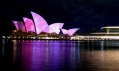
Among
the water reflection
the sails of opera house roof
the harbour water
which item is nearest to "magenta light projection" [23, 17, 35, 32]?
the sails of opera house roof

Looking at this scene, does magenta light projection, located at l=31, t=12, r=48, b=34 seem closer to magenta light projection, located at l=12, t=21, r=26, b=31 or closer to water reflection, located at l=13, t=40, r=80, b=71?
magenta light projection, located at l=12, t=21, r=26, b=31

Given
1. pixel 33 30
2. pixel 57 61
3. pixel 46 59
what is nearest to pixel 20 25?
pixel 33 30

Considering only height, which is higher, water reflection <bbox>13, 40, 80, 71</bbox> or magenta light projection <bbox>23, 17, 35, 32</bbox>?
magenta light projection <bbox>23, 17, 35, 32</bbox>

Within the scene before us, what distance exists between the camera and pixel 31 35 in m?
153

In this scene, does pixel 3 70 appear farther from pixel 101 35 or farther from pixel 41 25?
pixel 101 35

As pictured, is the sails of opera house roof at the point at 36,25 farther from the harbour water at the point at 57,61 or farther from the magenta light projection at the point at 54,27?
the harbour water at the point at 57,61

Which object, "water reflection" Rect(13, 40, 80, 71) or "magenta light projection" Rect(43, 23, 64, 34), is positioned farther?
"magenta light projection" Rect(43, 23, 64, 34)

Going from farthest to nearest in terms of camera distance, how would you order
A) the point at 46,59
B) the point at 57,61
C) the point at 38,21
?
the point at 38,21 < the point at 46,59 < the point at 57,61

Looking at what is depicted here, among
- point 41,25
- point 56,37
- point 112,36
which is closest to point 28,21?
point 41,25

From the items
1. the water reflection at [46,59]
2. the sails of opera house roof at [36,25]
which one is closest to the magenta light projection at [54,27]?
the sails of opera house roof at [36,25]

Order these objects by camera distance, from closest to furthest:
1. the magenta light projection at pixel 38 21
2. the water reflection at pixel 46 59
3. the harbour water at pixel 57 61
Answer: the harbour water at pixel 57 61 → the water reflection at pixel 46 59 → the magenta light projection at pixel 38 21

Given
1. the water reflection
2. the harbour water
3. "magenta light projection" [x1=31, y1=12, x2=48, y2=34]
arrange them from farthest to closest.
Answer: "magenta light projection" [x1=31, y1=12, x2=48, y2=34] → the water reflection → the harbour water

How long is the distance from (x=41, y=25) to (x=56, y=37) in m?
24.5

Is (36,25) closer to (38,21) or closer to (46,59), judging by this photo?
(38,21)
